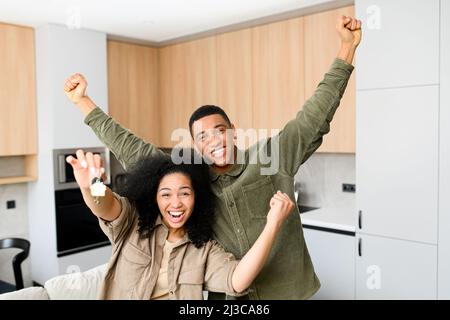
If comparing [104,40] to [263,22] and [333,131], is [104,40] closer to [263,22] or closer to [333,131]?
[263,22]

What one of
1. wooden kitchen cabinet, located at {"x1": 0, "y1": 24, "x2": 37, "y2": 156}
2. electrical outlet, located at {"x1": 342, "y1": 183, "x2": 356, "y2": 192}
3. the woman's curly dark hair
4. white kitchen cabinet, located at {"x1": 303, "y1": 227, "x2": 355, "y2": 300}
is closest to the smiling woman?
the woman's curly dark hair

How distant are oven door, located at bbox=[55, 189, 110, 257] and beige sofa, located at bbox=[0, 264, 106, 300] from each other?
1.18 m

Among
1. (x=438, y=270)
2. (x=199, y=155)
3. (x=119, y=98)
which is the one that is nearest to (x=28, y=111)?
(x=119, y=98)

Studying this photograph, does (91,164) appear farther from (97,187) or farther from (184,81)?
(184,81)

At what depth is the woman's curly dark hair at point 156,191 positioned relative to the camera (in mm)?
958

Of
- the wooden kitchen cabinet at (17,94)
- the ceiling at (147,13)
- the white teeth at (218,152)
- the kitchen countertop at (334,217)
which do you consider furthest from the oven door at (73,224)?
the white teeth at (218,152)

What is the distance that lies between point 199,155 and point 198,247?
0.72ft

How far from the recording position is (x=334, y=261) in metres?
2.22

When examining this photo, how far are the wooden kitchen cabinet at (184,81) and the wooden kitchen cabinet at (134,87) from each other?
7cm

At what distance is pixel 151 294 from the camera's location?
36.2 inches

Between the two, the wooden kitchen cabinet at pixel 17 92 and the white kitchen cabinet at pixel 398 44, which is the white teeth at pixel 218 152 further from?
the wooden kitchen cabinet at pixel 17 92

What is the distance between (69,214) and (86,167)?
2.20 meters

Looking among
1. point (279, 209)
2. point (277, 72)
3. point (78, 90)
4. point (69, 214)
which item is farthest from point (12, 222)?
point (279, 209)
